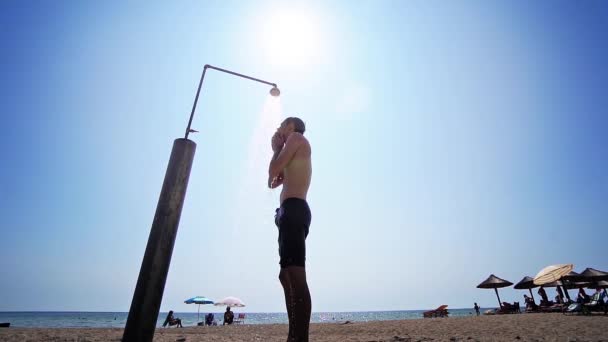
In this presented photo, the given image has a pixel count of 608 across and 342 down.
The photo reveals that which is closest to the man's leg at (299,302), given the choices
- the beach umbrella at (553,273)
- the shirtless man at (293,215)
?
the shirtless man at (293,215)

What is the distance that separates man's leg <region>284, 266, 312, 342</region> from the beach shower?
0.99 metres

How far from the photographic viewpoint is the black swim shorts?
2511 mm

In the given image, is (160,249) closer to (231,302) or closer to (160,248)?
(160,248)

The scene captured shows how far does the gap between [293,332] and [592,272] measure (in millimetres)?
22973

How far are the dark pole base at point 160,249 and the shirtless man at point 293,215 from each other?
37.8 inches

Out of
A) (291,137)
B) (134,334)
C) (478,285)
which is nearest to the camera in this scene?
(134,334)

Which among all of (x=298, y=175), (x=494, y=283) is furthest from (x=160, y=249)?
(x=494, y=283)

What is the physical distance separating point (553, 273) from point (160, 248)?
2012 centimetres

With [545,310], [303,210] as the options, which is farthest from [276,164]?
[545,310]

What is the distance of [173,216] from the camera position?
6.39ft

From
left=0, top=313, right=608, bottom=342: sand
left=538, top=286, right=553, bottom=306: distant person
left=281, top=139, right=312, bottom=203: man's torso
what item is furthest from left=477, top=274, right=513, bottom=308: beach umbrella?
left=281, top=139, right=312, bottom=203: man's torso

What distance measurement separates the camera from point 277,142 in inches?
129

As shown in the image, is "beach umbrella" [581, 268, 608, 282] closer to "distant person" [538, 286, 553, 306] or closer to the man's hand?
"distant person" [538, 286, 553, 306]

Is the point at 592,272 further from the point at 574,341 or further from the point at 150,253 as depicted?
the point at 150,253
